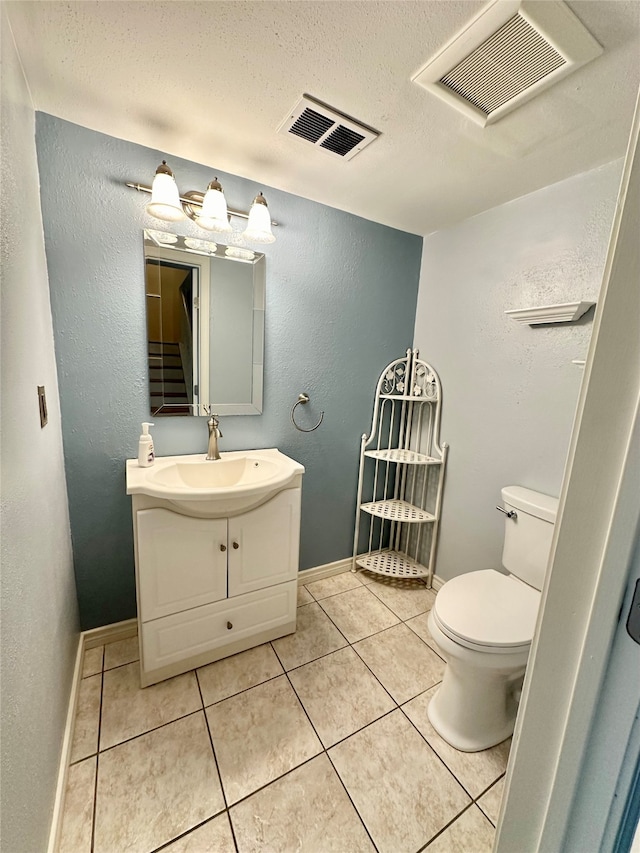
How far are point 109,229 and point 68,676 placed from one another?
5.47 feet

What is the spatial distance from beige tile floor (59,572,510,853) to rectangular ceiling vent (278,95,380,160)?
6.92ft

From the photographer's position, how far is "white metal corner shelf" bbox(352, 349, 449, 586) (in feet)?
6.77

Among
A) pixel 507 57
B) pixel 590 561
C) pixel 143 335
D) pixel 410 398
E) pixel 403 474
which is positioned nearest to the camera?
pixel 590 561

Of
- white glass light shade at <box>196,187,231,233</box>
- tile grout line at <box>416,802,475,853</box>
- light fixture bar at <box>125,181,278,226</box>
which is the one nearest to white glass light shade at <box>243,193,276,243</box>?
white glass light shade at <box>196,187,231,233</box>

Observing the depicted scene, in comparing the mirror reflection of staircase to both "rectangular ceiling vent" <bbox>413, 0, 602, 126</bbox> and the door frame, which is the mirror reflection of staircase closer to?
"rectangular ceiling vent" <bbox>413, 0, 602, 126</bbox>

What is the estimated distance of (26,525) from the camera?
2.65ft

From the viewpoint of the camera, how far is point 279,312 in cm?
176

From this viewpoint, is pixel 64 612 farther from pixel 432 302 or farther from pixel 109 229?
pixel 432 302

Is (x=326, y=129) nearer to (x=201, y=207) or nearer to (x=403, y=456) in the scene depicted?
(x=201, y=207)

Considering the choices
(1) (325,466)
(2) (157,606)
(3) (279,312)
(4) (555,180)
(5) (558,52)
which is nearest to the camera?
(5) (558,52)

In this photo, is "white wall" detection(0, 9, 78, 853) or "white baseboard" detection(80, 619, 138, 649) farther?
"white baseboard" detection(80, 619, 138, 649)

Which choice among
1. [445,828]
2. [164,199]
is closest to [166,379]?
[164,199]

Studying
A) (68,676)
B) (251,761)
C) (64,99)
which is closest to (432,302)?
(64,99)

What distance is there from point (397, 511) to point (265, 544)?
3.09ft
